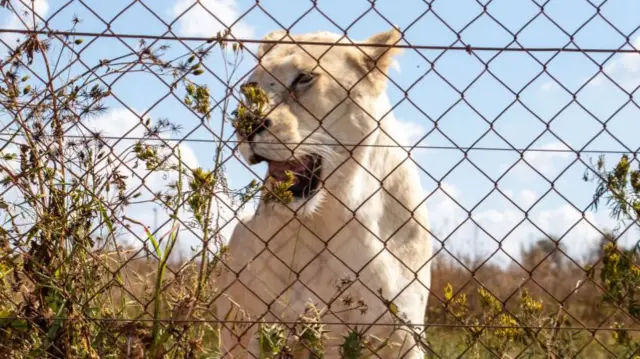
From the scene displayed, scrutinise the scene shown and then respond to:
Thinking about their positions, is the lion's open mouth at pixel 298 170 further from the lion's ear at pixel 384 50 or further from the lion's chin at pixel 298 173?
the lion's ear at pixel 384 50

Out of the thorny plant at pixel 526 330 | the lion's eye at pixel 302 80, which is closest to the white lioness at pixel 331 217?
the lion's eye at pixel 302 80

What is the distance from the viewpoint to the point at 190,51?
246 centimetres

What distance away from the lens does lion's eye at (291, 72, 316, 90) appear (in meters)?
3.82

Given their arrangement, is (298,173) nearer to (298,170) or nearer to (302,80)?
(298,170)

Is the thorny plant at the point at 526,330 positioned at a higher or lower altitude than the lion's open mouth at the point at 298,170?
lower

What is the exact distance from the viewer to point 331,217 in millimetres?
3836

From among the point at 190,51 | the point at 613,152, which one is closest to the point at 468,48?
the point at 613,152

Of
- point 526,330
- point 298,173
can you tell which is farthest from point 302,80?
point 526,330

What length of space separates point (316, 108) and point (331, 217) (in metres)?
0.43

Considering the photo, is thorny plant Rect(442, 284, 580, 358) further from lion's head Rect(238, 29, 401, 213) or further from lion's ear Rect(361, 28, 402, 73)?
lion's ear Rect(361, 28, 402, 73)

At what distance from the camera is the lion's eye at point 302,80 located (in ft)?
12.5

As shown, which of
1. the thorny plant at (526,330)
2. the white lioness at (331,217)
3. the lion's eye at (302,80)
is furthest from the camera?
the lion's eye at (302,80)

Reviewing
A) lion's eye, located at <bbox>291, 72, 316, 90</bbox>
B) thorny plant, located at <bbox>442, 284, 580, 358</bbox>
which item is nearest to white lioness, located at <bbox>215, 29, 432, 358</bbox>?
lion's eye, located at <bbox>291, 72, 316, 90</bbox>

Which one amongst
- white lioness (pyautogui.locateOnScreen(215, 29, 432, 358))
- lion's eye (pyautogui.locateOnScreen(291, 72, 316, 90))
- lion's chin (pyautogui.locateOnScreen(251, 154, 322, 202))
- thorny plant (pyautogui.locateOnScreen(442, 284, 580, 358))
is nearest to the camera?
thorny plant (pyautogui.locateOnScreen(442, 284, 580, 358))
